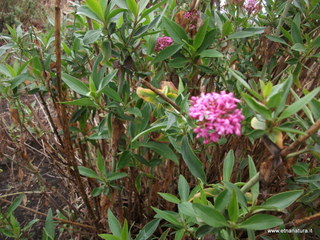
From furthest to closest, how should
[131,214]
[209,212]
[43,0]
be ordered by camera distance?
1. [43,0]
2. [131,214]
3. [209,212]

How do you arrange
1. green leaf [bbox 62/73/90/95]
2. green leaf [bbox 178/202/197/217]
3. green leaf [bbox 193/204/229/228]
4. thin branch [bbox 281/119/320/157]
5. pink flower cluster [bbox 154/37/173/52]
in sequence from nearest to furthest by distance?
thin branch [bbox 281/119/320/157], green leaf [bbox 193/204/229/228], green leaf [bbox 178/202/197/217], green leaf [bbox 62/73/90/95], pink flower cluster [bbox 154/37/173/52]

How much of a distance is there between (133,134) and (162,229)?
0.61 m

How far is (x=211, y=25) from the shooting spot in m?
1.00

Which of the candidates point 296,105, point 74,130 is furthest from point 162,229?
point 296,105

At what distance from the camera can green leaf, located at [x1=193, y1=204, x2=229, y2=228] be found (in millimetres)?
603

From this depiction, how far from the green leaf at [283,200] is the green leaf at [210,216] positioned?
10 cm

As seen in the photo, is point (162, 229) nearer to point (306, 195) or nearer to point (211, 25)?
point (306, 195)

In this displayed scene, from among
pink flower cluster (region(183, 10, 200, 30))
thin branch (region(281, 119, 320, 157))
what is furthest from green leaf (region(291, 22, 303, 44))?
thin branch (region(281, 119, 320, 157))

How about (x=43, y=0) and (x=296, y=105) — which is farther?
(x=43, y=0)

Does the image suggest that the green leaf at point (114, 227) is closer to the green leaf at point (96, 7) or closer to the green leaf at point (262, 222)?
the green leaf at point (262, 222)

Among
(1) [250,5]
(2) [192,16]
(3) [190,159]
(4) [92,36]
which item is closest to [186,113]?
(3) [190,159]

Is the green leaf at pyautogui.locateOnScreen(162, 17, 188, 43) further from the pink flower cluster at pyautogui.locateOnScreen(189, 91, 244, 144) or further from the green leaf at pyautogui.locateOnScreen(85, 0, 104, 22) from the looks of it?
the pink flower cluster at pyautogui.locateOnScreen(189, 91, 244, 144)

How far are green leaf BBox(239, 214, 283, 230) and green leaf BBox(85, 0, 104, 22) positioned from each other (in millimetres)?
563

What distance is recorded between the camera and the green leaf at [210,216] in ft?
1.98
